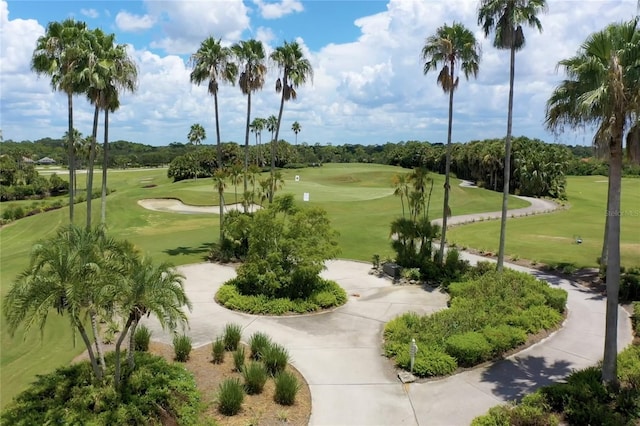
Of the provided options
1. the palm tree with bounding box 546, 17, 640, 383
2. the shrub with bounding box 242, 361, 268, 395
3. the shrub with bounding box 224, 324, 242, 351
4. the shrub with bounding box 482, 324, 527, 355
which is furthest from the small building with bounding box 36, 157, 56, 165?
the palm tree with bounding box 546, 17, 640, 383

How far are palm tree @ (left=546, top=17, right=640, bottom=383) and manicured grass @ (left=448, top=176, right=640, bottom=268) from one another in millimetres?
16152

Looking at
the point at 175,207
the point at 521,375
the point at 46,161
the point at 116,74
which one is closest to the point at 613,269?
the point at 521,375

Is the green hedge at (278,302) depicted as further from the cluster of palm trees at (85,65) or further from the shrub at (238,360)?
the cluster of palm trees at (85,65)

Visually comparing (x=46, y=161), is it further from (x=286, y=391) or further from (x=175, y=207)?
(x=286, y=391)

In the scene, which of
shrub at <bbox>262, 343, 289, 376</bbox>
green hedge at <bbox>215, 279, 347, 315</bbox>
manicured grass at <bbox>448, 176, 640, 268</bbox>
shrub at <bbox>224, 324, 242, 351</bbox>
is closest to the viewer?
shrub at <bbox>262, 343, 289, 376</bbox>

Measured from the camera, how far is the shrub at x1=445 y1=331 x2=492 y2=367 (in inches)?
552

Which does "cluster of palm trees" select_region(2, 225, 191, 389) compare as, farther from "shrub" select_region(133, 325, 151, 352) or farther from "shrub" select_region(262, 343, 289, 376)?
"shrub" select_region(262, 343, 289, 376)

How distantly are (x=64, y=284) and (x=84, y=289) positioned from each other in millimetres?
436

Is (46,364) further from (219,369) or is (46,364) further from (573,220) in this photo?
(573,220)

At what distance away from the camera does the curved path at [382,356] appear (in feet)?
38.4

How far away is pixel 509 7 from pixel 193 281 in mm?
19560

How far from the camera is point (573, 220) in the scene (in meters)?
44.6

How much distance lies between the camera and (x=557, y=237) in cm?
3488

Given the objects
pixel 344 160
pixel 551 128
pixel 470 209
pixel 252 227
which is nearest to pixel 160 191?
pixel 470 209
